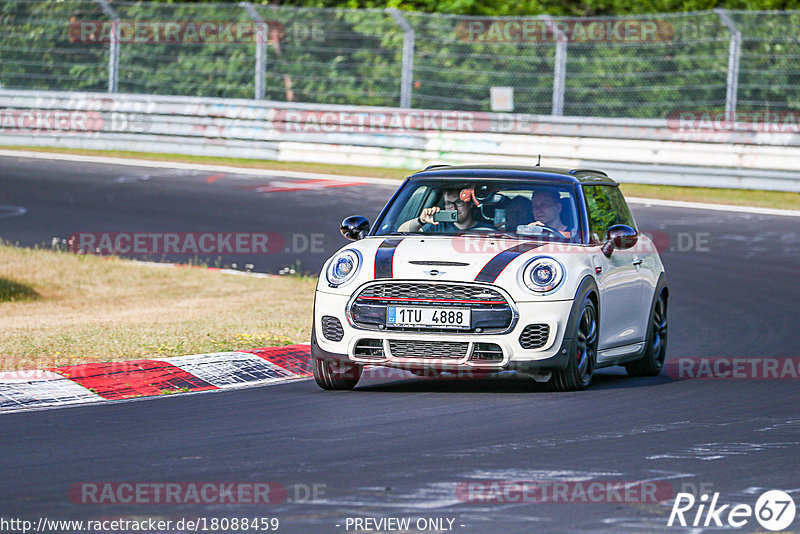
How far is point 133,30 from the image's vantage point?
2562cm

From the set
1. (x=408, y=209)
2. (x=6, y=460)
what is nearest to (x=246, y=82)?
(x=408, y=209)

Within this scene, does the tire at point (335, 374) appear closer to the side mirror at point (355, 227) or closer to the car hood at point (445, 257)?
the car hood at point (445, 257)

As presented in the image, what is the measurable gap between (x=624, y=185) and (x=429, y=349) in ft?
48.0

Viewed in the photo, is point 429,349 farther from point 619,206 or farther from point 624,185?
point 624,185

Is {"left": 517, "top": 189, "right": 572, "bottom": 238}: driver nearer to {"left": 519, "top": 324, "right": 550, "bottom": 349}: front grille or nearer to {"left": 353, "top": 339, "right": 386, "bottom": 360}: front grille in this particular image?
{"left": 519, "top": 324, "right": 550, "bottom": 349}: front grille

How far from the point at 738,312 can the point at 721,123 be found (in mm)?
8985

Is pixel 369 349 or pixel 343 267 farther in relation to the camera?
pixel 343 267

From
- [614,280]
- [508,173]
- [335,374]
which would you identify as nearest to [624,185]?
[508,173]

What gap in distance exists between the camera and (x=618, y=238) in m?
9.36

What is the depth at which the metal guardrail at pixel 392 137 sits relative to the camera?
2145 centimetres

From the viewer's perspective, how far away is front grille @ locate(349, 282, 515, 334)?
8320mm

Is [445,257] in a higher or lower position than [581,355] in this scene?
higher

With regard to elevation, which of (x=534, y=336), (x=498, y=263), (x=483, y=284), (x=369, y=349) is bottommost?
(x=369, y=349)

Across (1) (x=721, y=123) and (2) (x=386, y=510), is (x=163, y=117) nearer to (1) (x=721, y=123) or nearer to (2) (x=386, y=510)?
(1) (x=721, y=123)
